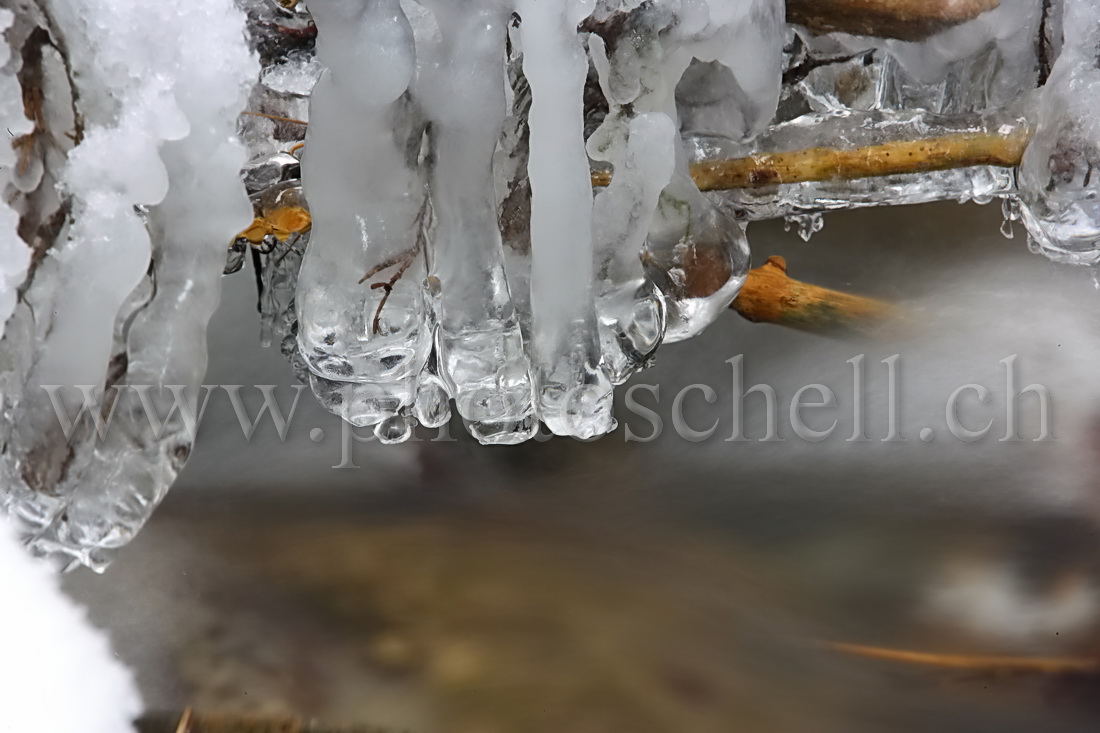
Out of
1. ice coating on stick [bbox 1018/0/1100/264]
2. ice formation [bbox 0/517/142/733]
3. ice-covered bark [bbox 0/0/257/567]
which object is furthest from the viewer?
ice formation [bbox 0/517/142/733]

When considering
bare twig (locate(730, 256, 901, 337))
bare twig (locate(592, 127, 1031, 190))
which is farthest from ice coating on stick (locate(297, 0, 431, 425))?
bare twig (locate(730, 256, 901, 337))

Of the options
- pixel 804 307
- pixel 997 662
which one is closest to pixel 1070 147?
pixel 804 307

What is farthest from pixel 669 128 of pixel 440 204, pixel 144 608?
pixel 144 608

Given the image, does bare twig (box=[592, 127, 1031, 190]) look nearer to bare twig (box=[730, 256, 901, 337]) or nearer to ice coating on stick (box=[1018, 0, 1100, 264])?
ice coating on stick (box=[1018, 0, 1100, 264])

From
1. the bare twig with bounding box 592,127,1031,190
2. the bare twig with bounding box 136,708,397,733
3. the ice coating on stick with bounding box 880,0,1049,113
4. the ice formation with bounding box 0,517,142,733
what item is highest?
the ice coating on stick with bounding box 880,0,1049,113

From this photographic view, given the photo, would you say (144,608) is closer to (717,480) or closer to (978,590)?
(717,480)

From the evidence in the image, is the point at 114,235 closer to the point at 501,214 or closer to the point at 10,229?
the point at 10,229

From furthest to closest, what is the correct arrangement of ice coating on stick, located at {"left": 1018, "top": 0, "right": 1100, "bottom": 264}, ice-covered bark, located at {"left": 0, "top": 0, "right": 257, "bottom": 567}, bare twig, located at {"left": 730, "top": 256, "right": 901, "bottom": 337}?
bare twig, located at {"left": 730, "top": 256, "right": 901, "bottom": 337} → ice coating on stick, located at {"left": 1018, "top": 0, "right": 1100, "bottom": 264} → ice-covered bark, located at {"left": 0, "top": 0, "right": 257, "bottom": 567}

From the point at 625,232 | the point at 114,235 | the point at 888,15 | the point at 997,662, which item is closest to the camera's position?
the point at 114,235
